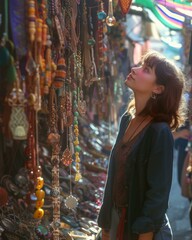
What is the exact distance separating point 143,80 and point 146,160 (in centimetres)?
36

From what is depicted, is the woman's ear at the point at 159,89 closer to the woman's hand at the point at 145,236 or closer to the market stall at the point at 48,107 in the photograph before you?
the market stall at the point at 48,107

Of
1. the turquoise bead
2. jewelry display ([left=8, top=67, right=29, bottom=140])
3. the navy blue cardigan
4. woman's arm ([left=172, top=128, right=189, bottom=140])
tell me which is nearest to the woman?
the navy blue cardigan

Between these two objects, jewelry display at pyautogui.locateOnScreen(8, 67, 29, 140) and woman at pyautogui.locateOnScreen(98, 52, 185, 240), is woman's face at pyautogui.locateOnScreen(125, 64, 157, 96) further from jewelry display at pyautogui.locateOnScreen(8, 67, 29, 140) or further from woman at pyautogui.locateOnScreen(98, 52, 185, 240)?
jewelry display at pyautogui.locateOnScreen(8, 67, 29, 140)

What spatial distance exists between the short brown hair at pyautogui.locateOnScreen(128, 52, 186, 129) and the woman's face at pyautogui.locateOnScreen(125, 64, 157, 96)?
0.02 meters

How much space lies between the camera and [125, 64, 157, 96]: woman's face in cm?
195

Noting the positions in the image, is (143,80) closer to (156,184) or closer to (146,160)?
(146,160)

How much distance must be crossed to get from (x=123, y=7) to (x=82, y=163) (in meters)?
1.84

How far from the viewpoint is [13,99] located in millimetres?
1475

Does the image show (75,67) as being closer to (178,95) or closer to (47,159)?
(178,95)

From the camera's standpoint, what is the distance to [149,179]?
183 cm

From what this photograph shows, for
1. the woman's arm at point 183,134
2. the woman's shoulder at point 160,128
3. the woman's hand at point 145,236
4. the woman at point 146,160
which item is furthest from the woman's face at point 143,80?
the woman's arm at point 183,134

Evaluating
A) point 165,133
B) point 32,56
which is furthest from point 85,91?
point 32,56

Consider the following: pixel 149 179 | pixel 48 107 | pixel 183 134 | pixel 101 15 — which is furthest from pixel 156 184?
pixel 183 134

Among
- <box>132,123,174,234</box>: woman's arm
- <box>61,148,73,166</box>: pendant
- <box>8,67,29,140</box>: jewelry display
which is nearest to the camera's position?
<box>8,67,29,140</box>: jewelry display
